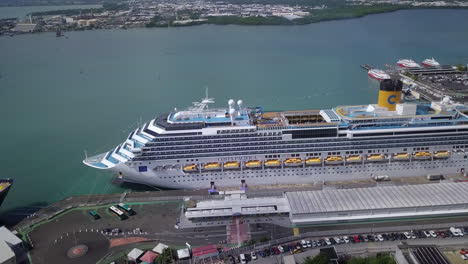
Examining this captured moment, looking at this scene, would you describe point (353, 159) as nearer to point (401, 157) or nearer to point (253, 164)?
point (401, 157)

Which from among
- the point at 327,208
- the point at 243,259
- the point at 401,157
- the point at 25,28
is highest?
the point at 25,28

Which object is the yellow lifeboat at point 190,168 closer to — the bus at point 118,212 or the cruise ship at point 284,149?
the cruise ship at point 284,149

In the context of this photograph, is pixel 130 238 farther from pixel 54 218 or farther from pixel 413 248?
pixel 413 248

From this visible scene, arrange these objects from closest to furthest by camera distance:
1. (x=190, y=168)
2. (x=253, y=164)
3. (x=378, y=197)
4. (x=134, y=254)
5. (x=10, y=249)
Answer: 1. (x=10, y=249)
2. (x=134, y=254)
3. (x=378, y=197)
4. (x=190, y=168)
5. (x=253, y=164)

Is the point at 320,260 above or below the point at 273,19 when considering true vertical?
below

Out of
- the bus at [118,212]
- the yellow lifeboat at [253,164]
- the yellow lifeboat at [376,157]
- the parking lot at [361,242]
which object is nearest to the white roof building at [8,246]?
the bus at [118,212]

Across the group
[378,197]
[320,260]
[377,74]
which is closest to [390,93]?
[378,197]

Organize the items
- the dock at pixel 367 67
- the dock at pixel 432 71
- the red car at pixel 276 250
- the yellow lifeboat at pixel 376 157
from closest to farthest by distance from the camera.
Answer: the red car at pixel 276 250 → the yellow lifeboat at pixel 376 157 → the dock at pixel 432 71 → the dock at pixel 367 67
